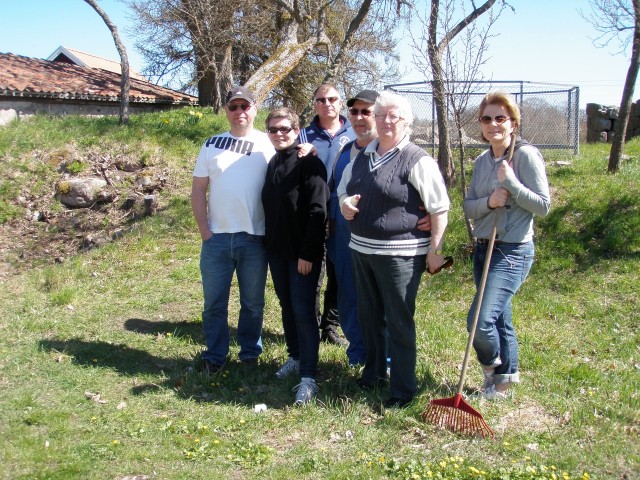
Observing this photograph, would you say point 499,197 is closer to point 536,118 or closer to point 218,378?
point 218,378

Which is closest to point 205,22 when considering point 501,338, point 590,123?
point 590,123

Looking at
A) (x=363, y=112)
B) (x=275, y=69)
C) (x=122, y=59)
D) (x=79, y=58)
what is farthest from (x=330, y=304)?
(x=79, y=58)

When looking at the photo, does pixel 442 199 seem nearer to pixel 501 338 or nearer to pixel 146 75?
pixel 501 338

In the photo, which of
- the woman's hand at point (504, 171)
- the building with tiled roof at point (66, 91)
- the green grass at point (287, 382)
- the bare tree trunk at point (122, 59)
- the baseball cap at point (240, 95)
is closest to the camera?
the green grass at point (287, 382)

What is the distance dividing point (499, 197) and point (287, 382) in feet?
6.78

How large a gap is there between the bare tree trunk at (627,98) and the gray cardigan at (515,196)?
6.31m

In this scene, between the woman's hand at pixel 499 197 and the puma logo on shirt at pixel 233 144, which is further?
the puma logo on shirt at pixel 233 144

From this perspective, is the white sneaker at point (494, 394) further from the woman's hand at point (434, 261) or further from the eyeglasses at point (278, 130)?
the eyeglasses at point (278, 130)

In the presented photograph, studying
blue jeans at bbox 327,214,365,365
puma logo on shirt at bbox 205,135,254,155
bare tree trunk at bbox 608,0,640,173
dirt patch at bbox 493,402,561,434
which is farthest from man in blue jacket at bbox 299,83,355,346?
bare tree trunk at bbox 608,0,640,173

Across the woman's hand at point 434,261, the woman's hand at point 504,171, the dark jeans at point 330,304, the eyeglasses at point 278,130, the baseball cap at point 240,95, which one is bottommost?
the dark jeans at point 330,304

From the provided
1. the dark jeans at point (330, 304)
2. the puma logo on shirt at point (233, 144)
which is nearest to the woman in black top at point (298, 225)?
the puma logo on shirt at point (233, 144)

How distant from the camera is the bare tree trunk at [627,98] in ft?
Result: 29.0

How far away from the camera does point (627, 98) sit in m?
9.11

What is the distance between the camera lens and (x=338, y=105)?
4820mm
